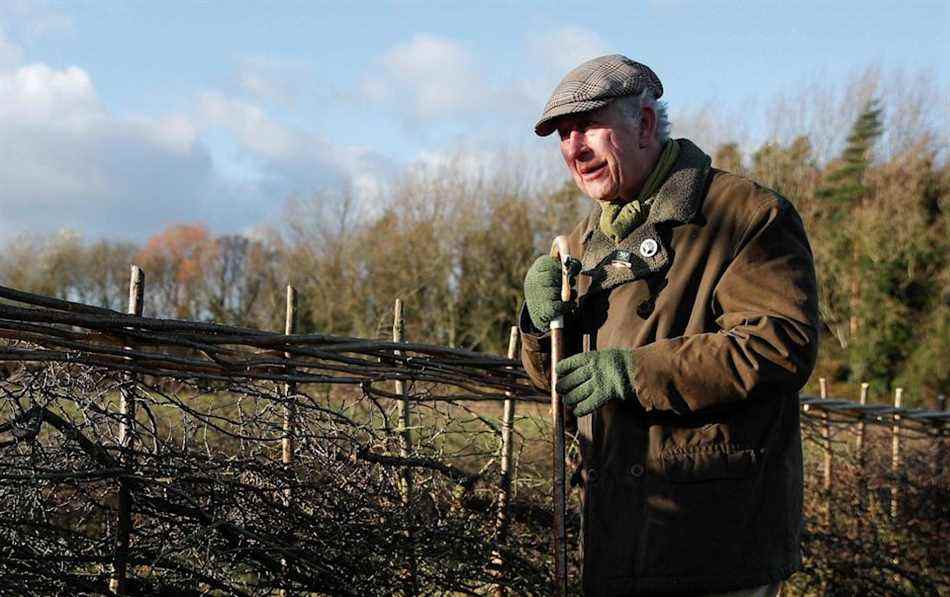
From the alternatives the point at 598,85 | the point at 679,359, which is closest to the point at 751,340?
the point at 679,359

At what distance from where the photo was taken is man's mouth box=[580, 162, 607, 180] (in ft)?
8.35

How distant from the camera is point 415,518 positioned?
3.37 m

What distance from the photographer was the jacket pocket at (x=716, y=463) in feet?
7.64

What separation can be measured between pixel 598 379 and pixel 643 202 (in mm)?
498

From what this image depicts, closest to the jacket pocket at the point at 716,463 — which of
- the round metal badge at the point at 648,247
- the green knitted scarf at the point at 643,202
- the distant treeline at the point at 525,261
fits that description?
the round metal badge at the point at 648,247

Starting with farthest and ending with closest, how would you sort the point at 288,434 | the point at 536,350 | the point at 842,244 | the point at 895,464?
the point at 842,244
the point at 895,464
the point at 288,434
the point at 536,350

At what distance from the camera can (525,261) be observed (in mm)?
23375

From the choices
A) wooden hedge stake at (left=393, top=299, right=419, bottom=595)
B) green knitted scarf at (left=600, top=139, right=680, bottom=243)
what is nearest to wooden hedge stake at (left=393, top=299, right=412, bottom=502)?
wooden hedge stake at (left=393, top=299, right=419, bottom=595)

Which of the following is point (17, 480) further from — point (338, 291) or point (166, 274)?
point (166, 274)

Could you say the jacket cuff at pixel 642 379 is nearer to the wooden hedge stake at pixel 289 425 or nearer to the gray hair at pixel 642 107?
the gray hair at pixel 642 107

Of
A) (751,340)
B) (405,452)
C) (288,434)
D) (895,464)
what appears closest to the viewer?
(751,340)

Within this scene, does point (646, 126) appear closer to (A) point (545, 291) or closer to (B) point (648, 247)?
(B) point (648, 247)

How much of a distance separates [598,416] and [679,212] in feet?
1.76

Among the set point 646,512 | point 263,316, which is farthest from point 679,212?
point 263,316
